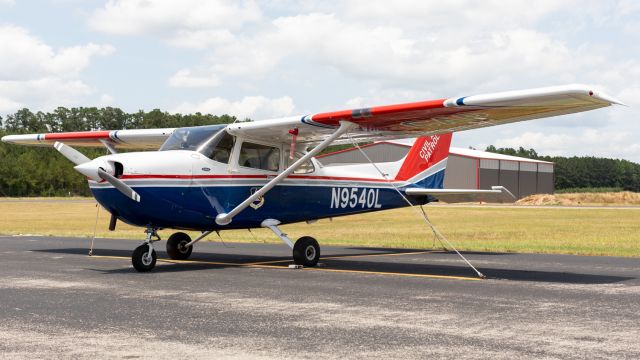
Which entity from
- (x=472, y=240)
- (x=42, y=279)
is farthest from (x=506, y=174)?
(x=42, y=279)

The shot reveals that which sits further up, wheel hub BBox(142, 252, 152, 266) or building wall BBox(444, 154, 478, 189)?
building wall BBox(444, 154, 478, 189)

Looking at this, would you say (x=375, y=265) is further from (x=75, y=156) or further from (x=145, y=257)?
(x=75, y=156)

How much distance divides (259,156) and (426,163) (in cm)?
480

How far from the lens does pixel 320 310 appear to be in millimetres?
7980

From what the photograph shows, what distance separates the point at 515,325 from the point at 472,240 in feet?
54.0

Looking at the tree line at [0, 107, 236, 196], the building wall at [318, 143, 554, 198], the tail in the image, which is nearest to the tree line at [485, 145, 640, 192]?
the tree line at [0, 107, 236, 196]

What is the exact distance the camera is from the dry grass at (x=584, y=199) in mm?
70562

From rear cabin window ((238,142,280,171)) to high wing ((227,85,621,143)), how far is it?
205 millimetres

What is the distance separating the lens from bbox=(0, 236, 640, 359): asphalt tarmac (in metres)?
5.92

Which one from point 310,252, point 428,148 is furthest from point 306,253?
point 428,148

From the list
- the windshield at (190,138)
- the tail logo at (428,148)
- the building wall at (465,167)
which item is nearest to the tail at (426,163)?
the tail logo at (428,148)

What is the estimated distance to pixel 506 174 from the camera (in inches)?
2923

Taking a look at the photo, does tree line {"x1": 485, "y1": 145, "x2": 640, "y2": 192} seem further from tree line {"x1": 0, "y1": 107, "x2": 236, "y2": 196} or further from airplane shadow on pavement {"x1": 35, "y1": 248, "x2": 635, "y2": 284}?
airplane shadow on pavement {"x1": 35, "y1": 248, "x2": 635, "y2": 284}

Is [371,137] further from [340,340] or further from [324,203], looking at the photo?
[340,340]
